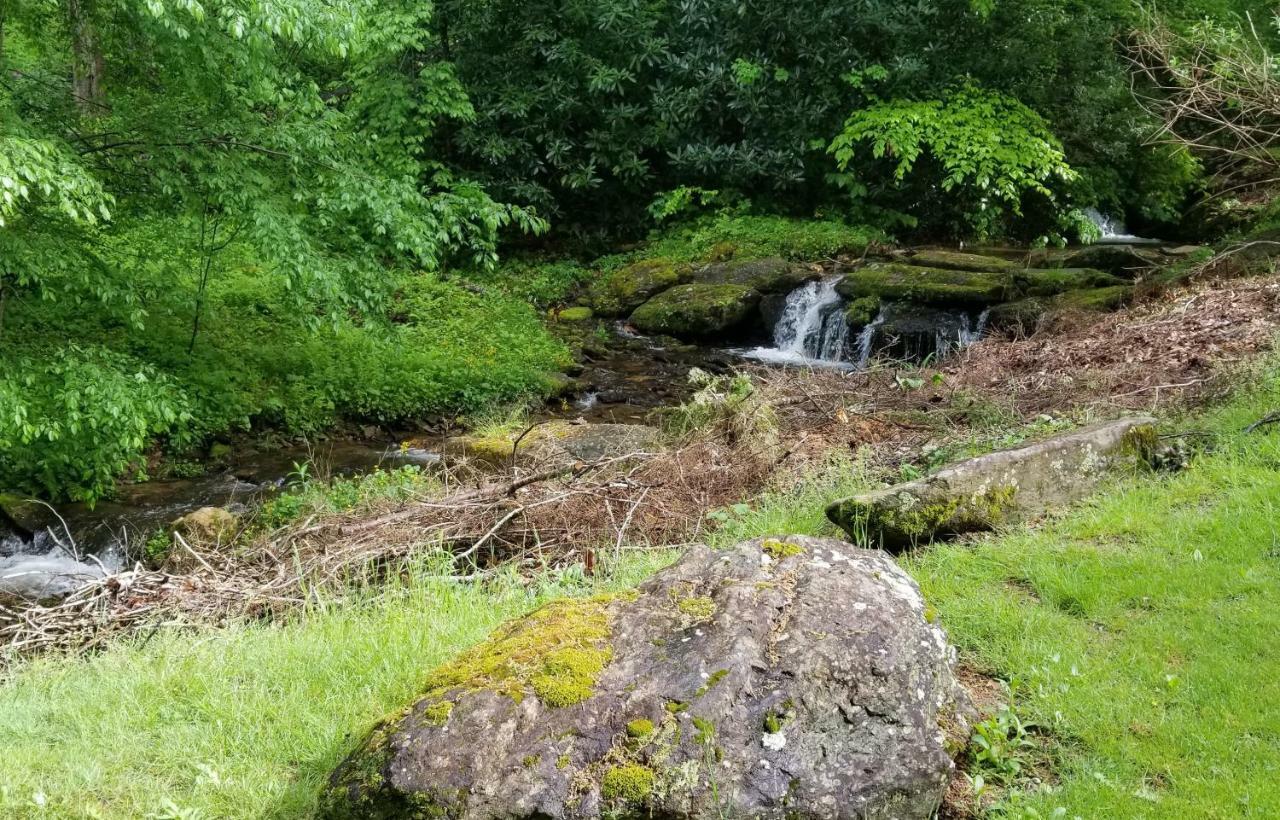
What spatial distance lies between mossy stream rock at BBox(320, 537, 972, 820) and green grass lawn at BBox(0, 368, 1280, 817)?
17.9 inches

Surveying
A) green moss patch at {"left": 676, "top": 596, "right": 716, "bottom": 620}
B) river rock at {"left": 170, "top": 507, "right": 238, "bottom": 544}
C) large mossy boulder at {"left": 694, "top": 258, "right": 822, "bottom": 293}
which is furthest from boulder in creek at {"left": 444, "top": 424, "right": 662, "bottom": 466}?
large mossy boulder at {"left": 694, "top": 258, "right": 822, "bottom": 293}

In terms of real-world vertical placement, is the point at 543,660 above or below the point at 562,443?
above

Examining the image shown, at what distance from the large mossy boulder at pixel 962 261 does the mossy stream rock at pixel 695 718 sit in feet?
38.1

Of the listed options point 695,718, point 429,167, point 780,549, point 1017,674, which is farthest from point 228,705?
point 429,167

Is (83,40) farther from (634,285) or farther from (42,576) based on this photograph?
(634,285)

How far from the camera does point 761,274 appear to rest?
15078 millimetres

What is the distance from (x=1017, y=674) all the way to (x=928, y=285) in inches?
406

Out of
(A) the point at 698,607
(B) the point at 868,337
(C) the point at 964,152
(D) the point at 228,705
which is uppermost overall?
(C) the point at 964,152

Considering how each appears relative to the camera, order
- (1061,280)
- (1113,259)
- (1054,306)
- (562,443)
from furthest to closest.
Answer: (1113,259) < (1061,280) < (1054,306) < (562,443)

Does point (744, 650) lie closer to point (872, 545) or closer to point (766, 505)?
point (872, 545)

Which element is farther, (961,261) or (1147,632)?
(961,261)

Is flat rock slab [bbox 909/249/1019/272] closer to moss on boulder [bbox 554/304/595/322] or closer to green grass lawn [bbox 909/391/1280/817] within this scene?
moss on boulder [bbox 554/304/595/322]

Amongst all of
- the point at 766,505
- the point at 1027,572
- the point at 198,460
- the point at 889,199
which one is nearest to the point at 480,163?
the point at 889,199

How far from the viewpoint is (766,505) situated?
230 inches
